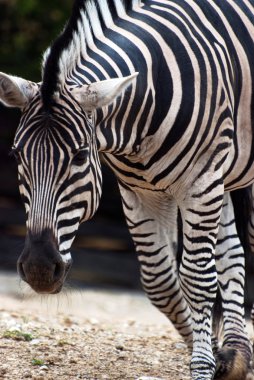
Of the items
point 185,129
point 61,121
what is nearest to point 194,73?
point 185,129

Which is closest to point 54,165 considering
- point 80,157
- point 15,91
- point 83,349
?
point 80,157

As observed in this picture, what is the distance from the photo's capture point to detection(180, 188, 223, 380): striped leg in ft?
18.3

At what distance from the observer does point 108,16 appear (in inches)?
214

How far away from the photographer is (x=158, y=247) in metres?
6.45

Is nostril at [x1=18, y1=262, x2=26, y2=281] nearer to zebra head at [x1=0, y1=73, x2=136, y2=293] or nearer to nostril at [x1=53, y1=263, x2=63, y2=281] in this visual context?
zebra head at [x1=0, y1=73, x2=136, y2=293]

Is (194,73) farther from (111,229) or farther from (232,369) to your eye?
(111,229)

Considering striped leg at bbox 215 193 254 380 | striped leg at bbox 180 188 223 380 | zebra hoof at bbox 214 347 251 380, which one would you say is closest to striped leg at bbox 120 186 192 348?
striped leg at bbox 215 193 254 380

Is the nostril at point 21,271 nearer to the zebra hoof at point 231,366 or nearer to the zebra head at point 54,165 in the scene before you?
the zebra head at point 54,165

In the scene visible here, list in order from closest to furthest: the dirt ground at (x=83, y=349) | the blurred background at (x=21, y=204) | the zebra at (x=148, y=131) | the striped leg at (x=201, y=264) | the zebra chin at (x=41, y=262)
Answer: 1. the zebra chin at (x=41, y=262)
2. the zebra at (x=148, y=131)
3. the striped leg at (x=201, y=264)
4. the dirt ground at (x=83, y=349)
5. the blurred background at (x=21, y=204)

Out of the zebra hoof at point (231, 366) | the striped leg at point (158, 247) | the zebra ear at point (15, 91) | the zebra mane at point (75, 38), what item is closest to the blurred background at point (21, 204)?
the striped leg at point (158, 247)

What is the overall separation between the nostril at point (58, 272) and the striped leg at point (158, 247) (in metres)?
1.46

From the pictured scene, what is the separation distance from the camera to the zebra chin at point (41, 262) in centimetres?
459

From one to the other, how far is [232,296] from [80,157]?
88.2 inches

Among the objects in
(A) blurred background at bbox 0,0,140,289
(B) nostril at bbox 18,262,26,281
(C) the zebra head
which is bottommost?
(A) blurred background at bbox 0,0,140,289
